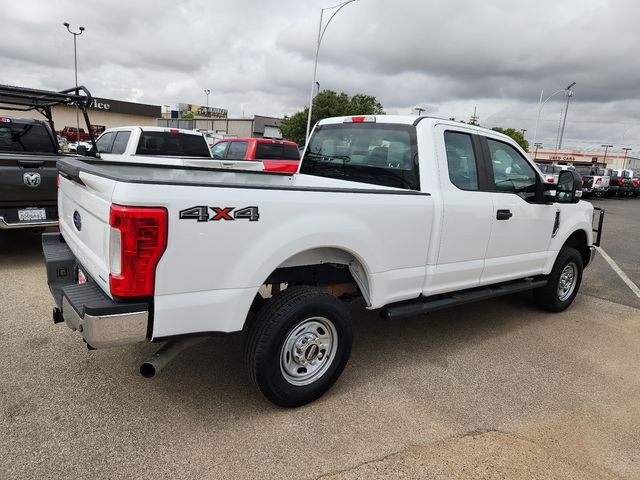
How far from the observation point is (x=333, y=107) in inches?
1619

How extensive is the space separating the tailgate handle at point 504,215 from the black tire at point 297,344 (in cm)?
182

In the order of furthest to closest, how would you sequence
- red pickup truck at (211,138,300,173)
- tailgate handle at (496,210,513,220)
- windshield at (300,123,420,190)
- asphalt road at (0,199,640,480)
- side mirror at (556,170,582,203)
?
red pickup truck at (211,138,300,173)
side mirror at (556,170,582,203)
tailgate handle at (496,210,513,220)
windshield at (300,123,420,190)
asphalt road at (0,199,640,480)

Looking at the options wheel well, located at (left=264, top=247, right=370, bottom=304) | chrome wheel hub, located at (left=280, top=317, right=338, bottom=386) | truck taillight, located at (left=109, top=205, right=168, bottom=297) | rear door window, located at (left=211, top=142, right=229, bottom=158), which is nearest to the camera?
truck taillight, located at (left=109, top=205, right=168, bottom=297)

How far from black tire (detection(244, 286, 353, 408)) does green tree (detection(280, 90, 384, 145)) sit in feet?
126

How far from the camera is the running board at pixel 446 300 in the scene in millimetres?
3660

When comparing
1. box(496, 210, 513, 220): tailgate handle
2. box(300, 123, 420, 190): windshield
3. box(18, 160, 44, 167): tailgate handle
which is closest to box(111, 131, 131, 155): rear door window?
box(18, 160, 44, 167): tailgate handle

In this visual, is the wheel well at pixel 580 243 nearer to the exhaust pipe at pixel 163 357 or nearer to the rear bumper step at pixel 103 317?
the exhaust pipe at pixel 163 357

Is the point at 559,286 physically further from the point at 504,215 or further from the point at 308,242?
the point at 308,242

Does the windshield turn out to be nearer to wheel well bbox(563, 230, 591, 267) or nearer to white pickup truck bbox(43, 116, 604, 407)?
white pickup truck bbox(43, 116, 604, 407)

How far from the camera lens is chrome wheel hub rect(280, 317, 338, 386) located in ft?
10.2

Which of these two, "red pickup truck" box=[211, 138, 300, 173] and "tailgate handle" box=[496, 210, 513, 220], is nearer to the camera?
"tailgate handle" box=[496, 210, 513, 220]

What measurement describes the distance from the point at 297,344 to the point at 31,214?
444 centimetres

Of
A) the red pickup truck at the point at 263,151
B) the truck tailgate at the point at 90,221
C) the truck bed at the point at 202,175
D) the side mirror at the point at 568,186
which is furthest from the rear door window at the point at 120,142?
the side mirror at the point at 568,186

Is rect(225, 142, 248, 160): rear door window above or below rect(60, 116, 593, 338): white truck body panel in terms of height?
above
